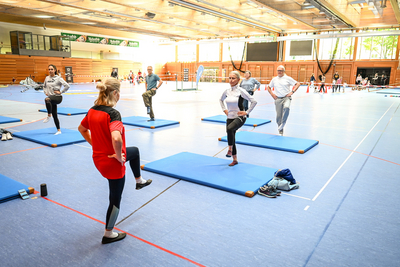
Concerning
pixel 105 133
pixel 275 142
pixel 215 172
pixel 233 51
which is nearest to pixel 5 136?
pixel 215 172

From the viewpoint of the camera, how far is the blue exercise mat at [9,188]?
353 centimetres

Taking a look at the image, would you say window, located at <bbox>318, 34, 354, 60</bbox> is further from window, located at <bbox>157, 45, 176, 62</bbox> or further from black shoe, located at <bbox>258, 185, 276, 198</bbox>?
black shoe, located at <bbox>258, 185, 276, 198</bbox>

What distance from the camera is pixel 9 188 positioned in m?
3.73

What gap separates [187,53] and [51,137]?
117 ft

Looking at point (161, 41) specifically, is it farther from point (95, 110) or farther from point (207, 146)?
point (95, 110)

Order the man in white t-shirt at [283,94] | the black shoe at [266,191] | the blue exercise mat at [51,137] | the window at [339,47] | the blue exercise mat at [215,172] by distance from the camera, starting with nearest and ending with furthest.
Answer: the black shoe at [266,191] → the blue exercise mat at [215,172] → the blue exercise mat at [51,137] → the man in white t-shirt at [283,94] → the window at [339,47]

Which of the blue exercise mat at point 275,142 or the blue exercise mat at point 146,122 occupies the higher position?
the blue exercise mat at point 146,122

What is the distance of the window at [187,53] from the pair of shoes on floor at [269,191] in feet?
123

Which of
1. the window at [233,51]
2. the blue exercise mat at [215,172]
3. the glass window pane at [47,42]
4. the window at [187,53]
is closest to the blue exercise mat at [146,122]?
the blue exercise mat at [215,172]

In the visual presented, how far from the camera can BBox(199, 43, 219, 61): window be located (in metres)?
38.3

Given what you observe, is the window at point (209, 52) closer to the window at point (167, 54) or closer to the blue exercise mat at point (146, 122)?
the window at point (167, 54)

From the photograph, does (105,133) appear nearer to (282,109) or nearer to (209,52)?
(282,109)

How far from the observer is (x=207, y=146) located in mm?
6316

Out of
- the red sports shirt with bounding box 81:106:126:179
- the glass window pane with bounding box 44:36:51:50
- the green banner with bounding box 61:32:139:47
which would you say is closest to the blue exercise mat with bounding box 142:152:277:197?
the red sports shirt with bounding box 81:106:126:179
